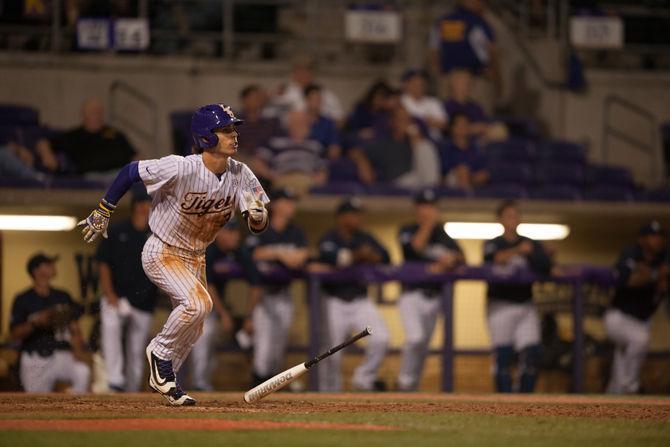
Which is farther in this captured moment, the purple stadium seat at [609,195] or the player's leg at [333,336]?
the purple stadium seat at [609,195]

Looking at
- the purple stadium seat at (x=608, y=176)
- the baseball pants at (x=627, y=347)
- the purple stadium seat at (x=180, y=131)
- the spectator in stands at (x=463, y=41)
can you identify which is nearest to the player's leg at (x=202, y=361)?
the purple stadium seat at (x=180, y=131)

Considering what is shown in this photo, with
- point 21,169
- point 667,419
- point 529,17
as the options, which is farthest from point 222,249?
point 529,17

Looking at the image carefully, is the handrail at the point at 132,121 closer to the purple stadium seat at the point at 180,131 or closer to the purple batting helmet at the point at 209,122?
the purple stadium seat at the point at 180,131

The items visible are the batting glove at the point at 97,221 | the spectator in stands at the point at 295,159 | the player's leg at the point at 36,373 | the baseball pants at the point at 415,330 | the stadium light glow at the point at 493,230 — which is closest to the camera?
the batting glove at the point at 97,221

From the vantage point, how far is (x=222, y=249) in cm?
1105

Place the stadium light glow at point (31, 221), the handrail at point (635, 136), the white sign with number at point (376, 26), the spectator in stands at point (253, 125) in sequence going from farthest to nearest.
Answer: the handrail at point (635, 136) < the white sign with number at point (376, 26) < the spectator in stands at point (253, 125) < the stadium light glow at point (31, 221)

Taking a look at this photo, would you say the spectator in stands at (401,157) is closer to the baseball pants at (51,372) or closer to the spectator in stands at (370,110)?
the spectator in stands at (370,110)

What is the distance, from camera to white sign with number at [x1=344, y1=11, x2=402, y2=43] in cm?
1412

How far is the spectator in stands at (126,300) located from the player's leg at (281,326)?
1.09 meters

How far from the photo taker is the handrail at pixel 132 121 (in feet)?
45.3

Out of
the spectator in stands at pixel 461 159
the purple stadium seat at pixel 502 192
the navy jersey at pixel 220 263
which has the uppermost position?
the spectator in stands at pixel 461 159

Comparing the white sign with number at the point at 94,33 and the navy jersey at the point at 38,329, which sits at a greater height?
the white sign with number at the point at 94,33

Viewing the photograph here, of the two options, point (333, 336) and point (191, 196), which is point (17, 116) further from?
point (191, 196)

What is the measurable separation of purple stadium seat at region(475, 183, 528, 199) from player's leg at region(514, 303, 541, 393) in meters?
1.85
